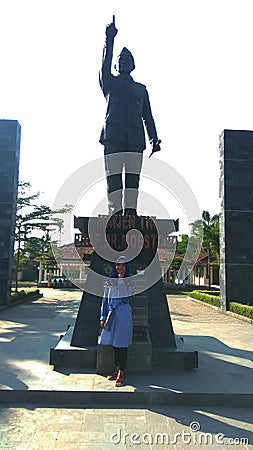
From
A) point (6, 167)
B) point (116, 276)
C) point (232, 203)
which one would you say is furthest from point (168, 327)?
point (6, 167)

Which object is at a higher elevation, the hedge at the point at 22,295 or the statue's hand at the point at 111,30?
the statue's hand at the point at 111,30

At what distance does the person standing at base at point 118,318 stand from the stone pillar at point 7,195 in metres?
9.45

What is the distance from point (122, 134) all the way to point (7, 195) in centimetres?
865

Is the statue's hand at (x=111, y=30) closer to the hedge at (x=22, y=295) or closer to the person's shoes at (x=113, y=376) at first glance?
the person's shoes at (x=113, y=376)

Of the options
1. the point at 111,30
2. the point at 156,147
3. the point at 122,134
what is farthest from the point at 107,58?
the point at 156,147

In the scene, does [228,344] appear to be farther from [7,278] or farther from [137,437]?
[7,278]

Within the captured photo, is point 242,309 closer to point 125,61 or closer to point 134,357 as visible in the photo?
point 134,357

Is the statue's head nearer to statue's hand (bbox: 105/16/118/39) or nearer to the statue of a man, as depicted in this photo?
the statue of a man

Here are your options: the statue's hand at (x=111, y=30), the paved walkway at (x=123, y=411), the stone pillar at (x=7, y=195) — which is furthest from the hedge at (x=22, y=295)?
the statue's hand at (x=111, y=30)

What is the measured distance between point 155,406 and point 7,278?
10.3 metres

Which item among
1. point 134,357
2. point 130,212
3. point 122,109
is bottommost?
point 134,357

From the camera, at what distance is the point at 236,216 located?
1316 centimetres

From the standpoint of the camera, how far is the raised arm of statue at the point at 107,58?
5285 mm

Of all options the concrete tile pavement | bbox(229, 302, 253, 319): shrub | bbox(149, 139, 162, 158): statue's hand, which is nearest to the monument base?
the concrete tile pavement
